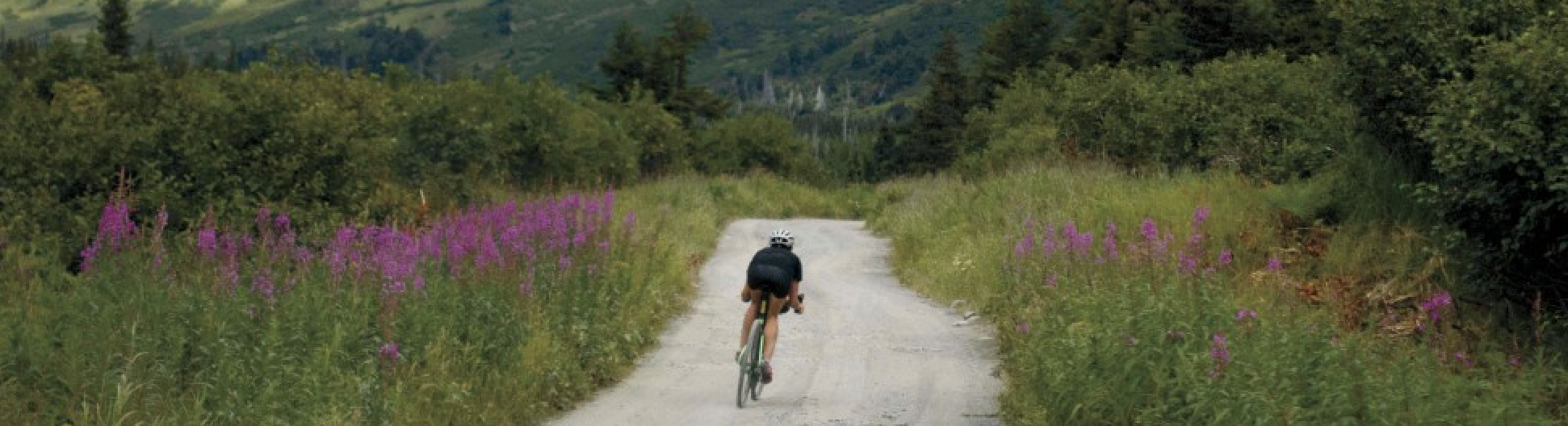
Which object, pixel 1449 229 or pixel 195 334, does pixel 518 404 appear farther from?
pixel 1449 229

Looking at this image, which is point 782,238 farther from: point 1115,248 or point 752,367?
point 1115,248

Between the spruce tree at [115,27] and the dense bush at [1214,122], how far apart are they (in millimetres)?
79348

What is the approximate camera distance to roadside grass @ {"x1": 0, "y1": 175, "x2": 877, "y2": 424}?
26.3 ft

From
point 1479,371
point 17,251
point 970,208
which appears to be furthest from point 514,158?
point 1479,371

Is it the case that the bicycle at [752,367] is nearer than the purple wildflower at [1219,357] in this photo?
No

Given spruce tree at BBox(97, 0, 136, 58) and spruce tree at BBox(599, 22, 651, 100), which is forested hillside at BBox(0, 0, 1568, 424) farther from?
spruce tree at BBox(97, 0, 136, 58)

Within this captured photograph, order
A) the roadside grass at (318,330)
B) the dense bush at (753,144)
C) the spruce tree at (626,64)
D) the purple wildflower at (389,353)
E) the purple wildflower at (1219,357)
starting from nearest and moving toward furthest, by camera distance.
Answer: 1. the roadside grass at (318,330)
2. the purple wildflower at (1219,357)
3. the purple wildflower at (389,353)
4. the spruce tree at (626,64)
5. the dense bush at (753,144)

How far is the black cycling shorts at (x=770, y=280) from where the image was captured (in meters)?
12.1

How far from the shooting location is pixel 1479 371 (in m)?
9.17

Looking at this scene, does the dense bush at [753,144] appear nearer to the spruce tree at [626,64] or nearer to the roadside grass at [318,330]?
the spruce tree at [626,64]

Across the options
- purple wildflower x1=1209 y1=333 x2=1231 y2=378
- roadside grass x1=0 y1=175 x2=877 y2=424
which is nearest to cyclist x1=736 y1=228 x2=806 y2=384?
roadside grass x1=0 y1=175 x2=877 y2=424

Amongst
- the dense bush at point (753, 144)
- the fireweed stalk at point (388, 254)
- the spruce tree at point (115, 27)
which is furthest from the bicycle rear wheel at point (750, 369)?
the spruce tree at point (115, 27)

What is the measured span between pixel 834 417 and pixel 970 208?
48.4 feet

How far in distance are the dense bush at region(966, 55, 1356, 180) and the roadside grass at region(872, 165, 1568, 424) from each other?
82 cm
